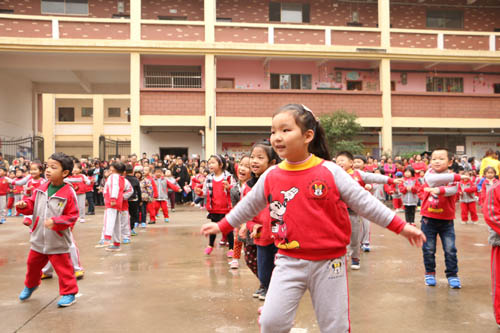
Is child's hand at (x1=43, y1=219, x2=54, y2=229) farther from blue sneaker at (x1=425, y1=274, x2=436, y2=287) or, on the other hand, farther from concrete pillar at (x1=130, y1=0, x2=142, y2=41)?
concrete pillar at (x1=130, y1=0, x2=142, y2=41)

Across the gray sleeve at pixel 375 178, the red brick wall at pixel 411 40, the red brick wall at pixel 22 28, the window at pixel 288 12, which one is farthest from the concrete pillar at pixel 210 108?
the gray sleeve at pixel 375 178

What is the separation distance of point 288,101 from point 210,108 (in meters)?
3.60

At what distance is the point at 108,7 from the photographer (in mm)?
21078

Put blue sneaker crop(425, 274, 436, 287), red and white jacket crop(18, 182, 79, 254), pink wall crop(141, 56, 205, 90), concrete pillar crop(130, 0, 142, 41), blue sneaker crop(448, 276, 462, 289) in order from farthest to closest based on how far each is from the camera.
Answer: pink wall crop(141, 56, 205, 90), concrete pillar crop(130, 0, 142, 41), blue sneaker crop(425, 274, 436, 287), blue sneaker crop(448, 276, 462, 289), red and white jacket crop(18, 182, 79, 254)

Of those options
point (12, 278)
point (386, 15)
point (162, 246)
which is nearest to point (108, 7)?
point (386, 15)

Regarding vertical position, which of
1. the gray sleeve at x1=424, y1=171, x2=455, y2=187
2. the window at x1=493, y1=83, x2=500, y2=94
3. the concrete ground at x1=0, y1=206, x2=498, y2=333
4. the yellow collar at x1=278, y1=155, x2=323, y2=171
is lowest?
the concrete ground at x1=0, y1=206, x2=498, y2=333

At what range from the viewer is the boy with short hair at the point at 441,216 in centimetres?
503

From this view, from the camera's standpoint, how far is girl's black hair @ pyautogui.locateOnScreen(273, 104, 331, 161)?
2715 mm

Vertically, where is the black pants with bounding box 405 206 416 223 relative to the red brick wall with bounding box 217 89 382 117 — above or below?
below

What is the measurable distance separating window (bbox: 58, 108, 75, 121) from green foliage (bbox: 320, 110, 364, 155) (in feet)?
84.8

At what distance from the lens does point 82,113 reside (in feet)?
121

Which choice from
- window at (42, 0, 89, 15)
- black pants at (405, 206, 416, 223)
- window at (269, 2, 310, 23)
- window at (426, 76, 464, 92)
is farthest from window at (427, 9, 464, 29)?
window at (42, 0, 89, 15)

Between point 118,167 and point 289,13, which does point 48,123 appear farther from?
point 118,167

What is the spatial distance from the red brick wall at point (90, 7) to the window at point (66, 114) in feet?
56.2
